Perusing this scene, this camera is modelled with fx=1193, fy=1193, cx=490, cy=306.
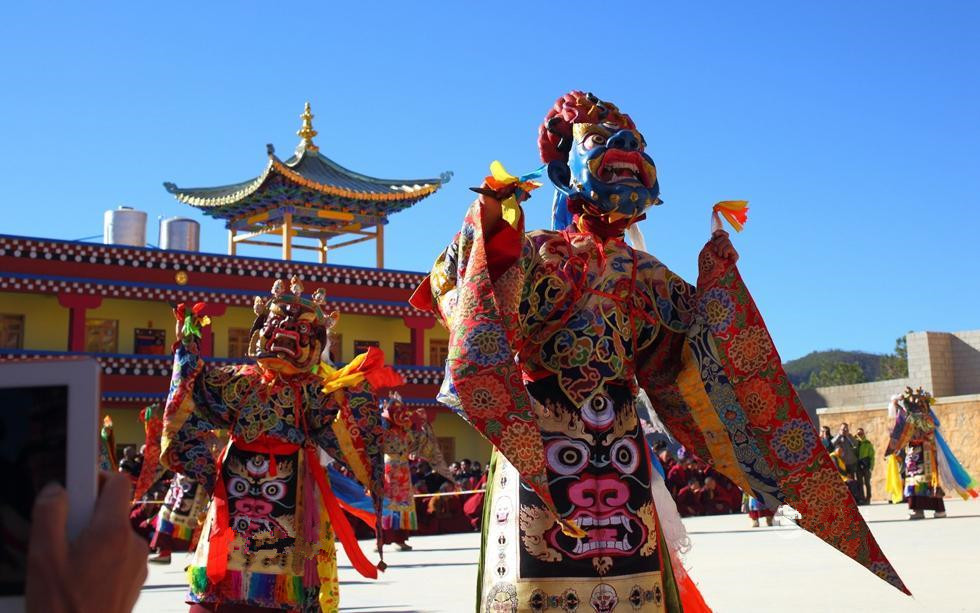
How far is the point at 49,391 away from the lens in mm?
1097

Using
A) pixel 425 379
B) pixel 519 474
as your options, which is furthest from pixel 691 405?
pixel 425 379

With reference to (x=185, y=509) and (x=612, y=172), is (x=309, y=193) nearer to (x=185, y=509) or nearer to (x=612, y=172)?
(x=185, y=509)

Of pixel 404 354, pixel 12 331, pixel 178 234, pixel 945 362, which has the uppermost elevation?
pixel 178 234

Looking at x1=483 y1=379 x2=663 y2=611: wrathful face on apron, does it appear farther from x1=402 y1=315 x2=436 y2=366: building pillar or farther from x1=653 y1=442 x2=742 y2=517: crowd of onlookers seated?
x1=402 y1=315 x2=436 y2=366: building pillar

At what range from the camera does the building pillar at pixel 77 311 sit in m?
24.4

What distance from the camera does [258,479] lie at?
230 inches

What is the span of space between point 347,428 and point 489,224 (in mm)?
2903

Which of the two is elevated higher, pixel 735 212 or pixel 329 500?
pixel 735 212

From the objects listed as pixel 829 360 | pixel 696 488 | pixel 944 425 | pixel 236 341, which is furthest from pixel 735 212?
pixel 829 360

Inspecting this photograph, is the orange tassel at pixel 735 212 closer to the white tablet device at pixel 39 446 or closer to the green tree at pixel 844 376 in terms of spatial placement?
the white tablet device at pixel 39 446

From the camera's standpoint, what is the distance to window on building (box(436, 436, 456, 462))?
2888 cm

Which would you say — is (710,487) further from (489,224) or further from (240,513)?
(489,224)

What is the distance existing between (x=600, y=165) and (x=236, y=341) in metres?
24.6

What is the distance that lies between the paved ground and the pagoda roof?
16.6 m
